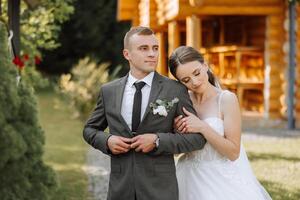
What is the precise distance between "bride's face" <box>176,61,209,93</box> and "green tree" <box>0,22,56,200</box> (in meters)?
0.99

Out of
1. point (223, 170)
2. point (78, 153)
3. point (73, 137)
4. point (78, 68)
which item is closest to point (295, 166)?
point (78, 153)

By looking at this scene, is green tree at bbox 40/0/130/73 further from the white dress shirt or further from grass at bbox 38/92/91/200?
the white dress shirt

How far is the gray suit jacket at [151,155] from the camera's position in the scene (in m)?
3.26

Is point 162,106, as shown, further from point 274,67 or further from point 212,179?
point 274,67

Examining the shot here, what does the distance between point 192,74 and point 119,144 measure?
610 mm

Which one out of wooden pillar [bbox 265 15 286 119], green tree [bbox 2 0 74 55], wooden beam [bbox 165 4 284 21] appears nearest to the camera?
green tree [bbox 2 0 74 55]

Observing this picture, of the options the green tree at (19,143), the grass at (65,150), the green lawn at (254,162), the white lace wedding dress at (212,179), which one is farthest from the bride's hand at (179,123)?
the green lawn at (254,162)

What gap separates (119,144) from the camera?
320cm

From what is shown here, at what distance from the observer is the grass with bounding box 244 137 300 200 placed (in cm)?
700

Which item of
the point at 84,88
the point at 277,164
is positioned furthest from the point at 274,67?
the point at 84,88

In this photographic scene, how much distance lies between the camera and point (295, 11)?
1334cm

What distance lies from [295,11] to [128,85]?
10.6m

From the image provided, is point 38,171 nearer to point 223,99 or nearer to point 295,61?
point 223,99

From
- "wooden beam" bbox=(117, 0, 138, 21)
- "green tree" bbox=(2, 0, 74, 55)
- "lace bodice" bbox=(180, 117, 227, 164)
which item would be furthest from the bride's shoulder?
"wooden beam" bbox=(117, 0, 138, 21)
